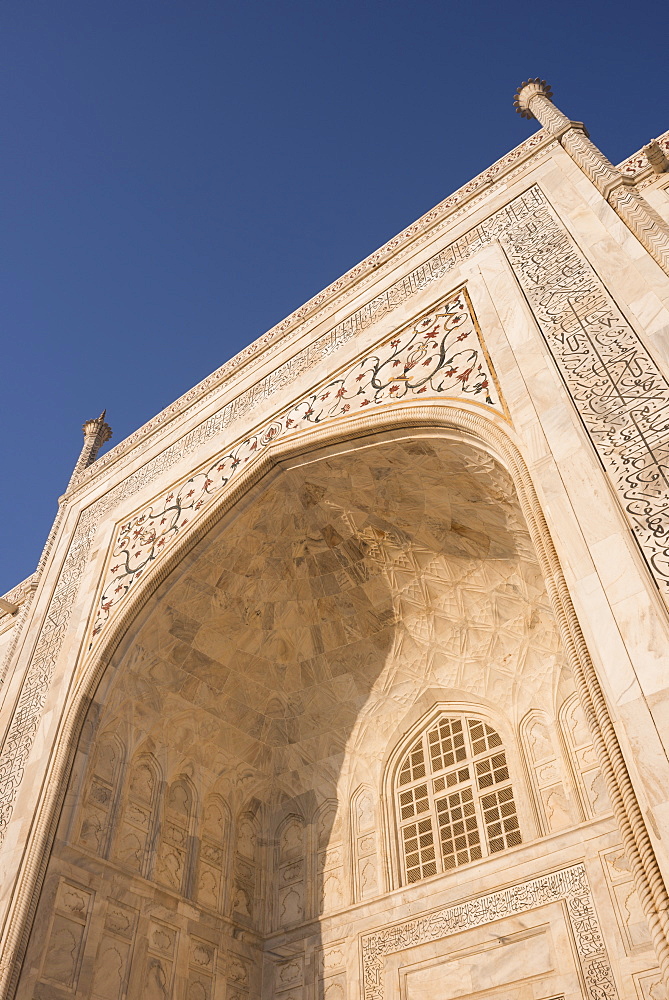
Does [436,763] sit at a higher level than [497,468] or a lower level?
lower

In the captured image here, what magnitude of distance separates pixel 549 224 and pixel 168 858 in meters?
5.49

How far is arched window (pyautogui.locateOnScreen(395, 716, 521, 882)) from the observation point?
19.2 ft

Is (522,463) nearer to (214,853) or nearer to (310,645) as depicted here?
(310,645)

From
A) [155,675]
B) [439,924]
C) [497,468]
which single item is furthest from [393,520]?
[439,924]

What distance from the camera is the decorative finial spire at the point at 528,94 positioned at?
7.39 meters

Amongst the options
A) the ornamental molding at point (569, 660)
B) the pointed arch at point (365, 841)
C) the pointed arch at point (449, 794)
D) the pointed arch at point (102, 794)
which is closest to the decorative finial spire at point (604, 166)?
the ornamental molding at point (569, 660)

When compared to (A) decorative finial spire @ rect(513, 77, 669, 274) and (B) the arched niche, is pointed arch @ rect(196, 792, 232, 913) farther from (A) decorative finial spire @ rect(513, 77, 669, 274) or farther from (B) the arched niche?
(A) decorative finial spire @ rect(513, 77, 669, 274)

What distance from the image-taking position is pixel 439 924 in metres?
5.60

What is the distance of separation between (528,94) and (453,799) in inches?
233

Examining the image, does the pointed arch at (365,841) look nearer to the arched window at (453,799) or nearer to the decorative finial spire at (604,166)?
the arched window at (453,799)

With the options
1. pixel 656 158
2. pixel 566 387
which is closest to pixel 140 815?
pixel 566 387

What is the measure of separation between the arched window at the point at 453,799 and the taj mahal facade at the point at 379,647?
23 mm

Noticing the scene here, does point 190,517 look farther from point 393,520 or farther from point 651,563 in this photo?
point 651,563

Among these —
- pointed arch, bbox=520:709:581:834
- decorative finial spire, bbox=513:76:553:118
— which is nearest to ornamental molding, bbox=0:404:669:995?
pointed arch, bbox=520:709:581:834
